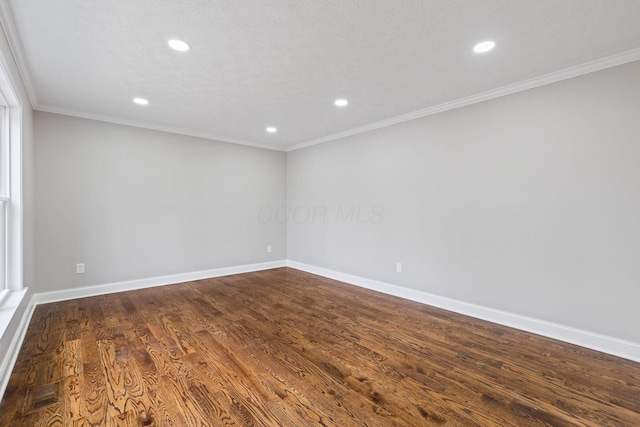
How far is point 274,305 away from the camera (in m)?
3.55

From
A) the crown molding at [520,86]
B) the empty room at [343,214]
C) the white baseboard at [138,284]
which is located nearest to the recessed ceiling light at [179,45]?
the empty room at [343,214]

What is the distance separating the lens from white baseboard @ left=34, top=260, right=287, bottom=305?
3584 mm

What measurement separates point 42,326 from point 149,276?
148cm

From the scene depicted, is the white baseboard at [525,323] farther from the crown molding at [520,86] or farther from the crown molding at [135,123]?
the crown molding at [135,123]

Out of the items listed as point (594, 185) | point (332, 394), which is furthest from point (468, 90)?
point (332, 394)

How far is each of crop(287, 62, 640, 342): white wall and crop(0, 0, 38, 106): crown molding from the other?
370cm

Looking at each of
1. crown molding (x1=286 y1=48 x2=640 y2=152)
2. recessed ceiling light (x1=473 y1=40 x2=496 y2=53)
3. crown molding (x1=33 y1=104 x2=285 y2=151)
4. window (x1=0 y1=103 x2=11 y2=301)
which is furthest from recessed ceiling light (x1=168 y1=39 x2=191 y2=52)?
crown molding (x1=286 y1=48 x2=640 y2=152)

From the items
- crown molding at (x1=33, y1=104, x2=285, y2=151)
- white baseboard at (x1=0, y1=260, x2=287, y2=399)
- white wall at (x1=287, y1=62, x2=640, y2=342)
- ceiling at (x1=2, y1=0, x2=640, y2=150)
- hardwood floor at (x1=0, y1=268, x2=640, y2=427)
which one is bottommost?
hardwood floor at (x1=0, y1=268, x2=640, y2=427)

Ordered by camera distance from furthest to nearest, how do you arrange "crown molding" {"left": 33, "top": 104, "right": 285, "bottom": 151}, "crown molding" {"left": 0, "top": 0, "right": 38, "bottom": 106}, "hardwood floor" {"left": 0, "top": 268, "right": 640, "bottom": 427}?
"crown molding" {"left": 33, "top": 104, "right": 285, "bottom": 151} < "crown molding" {"left": 0, "top": 0, "right": 38, "bottom": 106} < "hardwood floor" {"left": 0, "top": 268, "right": 640, "bottom": 427}

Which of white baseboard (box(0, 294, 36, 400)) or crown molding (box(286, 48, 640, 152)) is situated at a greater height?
crown molding (box(286, 48, 640, 152))

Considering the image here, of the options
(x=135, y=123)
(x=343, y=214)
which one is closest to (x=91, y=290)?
(x=135, y=123)

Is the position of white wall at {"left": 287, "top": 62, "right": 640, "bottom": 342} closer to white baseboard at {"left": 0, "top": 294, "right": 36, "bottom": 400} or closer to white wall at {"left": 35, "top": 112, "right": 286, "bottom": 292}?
white wall at {"left": 35, "top": 112, "right": 286, "bottom": 292}

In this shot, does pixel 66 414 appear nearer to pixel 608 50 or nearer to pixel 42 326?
pixel 42 326

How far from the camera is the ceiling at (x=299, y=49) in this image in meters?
1.81
